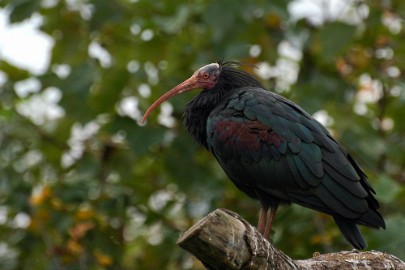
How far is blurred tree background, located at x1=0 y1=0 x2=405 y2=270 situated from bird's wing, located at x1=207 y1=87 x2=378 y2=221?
6.21 ft

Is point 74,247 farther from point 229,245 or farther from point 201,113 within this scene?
point 229,245

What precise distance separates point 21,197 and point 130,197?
49.9 inches

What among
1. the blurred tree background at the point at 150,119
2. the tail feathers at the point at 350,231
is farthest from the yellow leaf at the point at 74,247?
the tail feathers at the point at 350,231

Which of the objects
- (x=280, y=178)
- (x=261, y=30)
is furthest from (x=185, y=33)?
(x=280, y=178)

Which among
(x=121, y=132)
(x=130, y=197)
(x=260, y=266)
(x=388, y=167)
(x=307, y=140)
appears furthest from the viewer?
(x=388, y=167)

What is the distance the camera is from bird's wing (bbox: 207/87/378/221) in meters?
7.97

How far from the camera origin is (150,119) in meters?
10.7

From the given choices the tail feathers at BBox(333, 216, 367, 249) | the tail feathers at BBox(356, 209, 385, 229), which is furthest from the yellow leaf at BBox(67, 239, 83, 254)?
the tail feathers at BBox(356, 209, 385, 229)

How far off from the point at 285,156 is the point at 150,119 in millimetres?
2842

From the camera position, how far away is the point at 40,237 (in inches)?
441

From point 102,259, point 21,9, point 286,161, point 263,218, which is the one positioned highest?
point 286,161

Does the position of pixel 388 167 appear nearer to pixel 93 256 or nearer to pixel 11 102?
pixel 93 256

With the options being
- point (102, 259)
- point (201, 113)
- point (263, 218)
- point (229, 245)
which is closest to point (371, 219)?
point (263, 218)

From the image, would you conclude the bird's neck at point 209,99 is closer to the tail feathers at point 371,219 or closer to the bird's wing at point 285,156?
the bird's wing at point 285,156
